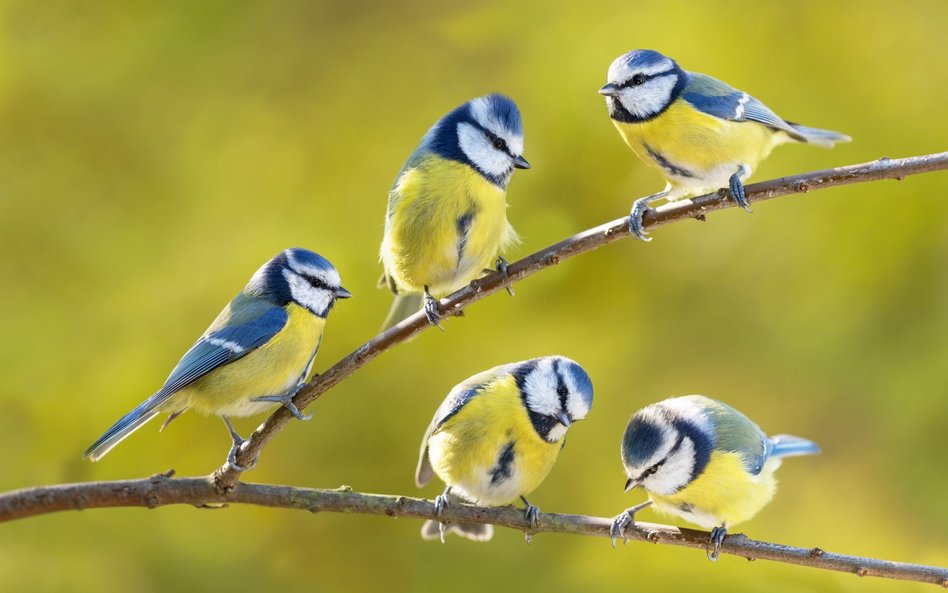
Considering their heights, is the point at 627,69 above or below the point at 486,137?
above

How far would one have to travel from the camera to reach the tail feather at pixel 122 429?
3.07 ft

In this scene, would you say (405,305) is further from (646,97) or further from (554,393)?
(646,97)

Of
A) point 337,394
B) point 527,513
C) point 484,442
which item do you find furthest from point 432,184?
point 337,394

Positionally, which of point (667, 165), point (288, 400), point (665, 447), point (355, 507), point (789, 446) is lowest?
point (355, 507)

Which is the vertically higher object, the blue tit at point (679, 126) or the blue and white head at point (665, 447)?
the blue tit at point (679, 126)

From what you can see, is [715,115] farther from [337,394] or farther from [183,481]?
[337,394]

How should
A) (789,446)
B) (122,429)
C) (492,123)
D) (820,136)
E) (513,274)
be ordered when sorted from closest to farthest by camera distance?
(122,429)
(513,274)
(492,123)
(820,136)
(789,446)

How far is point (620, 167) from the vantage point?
7.27 feet

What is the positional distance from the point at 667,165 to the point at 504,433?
0.47 m

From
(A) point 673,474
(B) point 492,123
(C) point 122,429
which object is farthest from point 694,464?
(C) point 122,429

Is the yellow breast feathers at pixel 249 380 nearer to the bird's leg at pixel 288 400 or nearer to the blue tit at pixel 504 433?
the bird's leg at pixel 288 400

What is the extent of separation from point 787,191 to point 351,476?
135 centimetres

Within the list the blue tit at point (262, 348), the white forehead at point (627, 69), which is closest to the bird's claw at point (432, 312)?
the blue tit at point (262, 348)

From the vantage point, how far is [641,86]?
4.52ft
